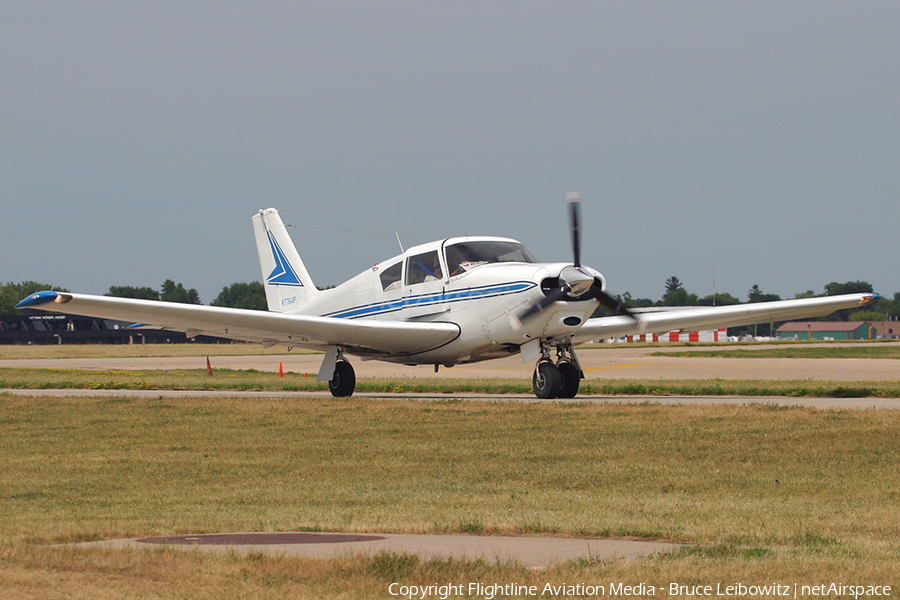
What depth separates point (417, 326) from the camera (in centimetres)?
2064

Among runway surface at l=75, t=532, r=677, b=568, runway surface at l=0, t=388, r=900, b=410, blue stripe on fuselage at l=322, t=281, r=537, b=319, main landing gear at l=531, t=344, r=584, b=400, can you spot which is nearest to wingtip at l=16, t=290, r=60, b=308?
runway surface at l=0, t=388, r=900, b=410

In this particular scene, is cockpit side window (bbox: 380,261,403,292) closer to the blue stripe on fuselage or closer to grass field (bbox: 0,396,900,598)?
the blue stripe on fuselage

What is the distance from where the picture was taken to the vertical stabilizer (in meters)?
26.9

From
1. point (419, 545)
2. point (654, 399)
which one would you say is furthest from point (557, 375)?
point (419, 545)

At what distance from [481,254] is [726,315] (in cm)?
663

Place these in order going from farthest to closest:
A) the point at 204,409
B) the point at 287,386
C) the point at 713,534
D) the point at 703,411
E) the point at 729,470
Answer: the point at 287,386, the point at 204,409, the point at 703,411, the point at 729,470, the point at 713,534

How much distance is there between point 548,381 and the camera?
778 inches

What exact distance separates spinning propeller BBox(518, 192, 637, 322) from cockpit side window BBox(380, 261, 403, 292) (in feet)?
13.6

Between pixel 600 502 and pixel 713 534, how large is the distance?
1791mm

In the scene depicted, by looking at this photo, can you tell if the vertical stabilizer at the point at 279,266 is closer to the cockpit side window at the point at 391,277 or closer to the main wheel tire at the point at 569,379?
the cockpit side window at the point at 391,277

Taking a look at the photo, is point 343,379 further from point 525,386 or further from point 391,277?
point 525,386

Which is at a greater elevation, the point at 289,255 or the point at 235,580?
the point at 289,255

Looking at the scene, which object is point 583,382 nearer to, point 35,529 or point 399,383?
point 399,383

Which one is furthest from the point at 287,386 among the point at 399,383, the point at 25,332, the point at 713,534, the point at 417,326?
the point at 25,332
